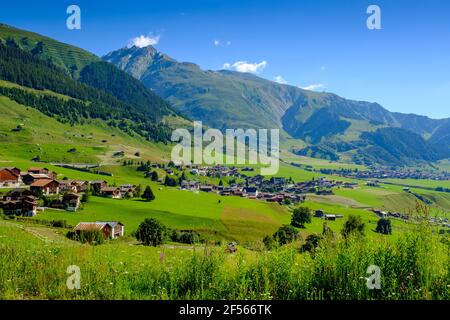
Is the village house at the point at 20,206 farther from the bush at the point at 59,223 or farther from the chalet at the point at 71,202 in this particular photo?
the bush at the point at 59,223

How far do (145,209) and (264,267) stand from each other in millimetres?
87170

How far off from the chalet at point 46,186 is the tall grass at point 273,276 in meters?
99.1

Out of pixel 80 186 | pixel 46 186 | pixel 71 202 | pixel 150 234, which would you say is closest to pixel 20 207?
pixel 71 202

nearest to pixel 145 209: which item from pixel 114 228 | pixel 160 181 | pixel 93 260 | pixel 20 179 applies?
pixel 114 228

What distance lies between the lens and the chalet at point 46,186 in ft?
338

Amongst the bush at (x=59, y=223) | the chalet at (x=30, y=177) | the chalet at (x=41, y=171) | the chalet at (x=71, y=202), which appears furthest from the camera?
the chalet at (x=41, y=171)

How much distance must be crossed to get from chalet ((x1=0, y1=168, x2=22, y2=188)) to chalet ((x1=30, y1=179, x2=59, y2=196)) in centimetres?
1039

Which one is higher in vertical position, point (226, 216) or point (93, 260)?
point (93, 260)

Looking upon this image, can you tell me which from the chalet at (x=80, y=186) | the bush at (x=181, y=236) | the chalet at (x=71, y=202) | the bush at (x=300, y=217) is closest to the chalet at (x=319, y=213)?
the bush at (x=300, y=217)

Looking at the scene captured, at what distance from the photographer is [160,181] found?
168 m

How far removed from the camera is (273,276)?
1220 cm

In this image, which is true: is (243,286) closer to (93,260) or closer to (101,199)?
(93,260)

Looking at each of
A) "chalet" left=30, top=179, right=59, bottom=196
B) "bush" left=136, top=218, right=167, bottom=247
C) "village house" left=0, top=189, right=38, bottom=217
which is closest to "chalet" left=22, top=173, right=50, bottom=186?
"chalet" left=30, top=179, right=59, bottom=196

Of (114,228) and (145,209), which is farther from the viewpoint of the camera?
(145,209)
